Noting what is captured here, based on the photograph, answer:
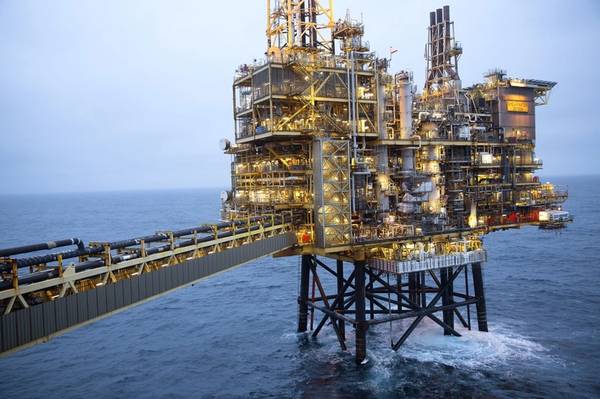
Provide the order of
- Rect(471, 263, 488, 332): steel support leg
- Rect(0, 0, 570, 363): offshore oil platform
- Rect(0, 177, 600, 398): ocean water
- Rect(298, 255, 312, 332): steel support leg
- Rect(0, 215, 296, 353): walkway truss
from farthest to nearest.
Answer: Rect(298, 255, 312, 332): steel support leg → Rect(471, 263, 488, 332): steel support leg → Rect(0, 0, 570, 363): offshore oil platform → Rect(0, 177, 600, 398): ocean water → Rect(0, 215, 296, 353): walkway truss

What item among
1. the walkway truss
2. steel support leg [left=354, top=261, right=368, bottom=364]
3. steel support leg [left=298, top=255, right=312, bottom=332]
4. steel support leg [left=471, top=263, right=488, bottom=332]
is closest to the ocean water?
steel support leg [left=354, top=261, right=368, bottom=364]

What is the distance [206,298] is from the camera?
210ft

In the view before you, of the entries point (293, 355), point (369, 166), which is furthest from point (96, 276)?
point (369, 166)

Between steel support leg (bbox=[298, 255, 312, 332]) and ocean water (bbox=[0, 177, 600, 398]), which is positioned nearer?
ocean water (bbox=[0, 177, 600, 398])

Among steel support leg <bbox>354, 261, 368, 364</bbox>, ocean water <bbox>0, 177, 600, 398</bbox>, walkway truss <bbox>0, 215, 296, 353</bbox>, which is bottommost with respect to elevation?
ocean water <bbox>0, 177, 600, 398</bbox>

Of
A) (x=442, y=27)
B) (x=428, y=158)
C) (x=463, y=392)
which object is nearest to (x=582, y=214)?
(x=442, y=27)

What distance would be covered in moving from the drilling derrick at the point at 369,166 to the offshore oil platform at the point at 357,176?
12 centimetres

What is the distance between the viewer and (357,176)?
39.2 meters

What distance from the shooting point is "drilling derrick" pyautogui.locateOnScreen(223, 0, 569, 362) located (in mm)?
37531

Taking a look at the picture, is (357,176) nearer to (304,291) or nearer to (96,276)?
(304,291)

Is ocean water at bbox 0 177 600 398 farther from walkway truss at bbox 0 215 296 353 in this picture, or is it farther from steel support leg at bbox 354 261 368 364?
walkway truss at bbox 0 215 296 353

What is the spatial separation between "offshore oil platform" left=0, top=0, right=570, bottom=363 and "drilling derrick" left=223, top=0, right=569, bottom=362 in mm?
116

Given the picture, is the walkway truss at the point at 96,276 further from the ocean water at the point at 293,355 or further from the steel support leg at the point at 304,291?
the steel support leg at the point at 304,291

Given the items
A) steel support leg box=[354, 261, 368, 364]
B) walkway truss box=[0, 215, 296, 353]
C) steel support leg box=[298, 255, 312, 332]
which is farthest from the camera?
steel support leg box=[298, 255, 312, 332]
